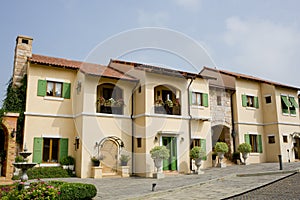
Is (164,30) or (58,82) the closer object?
(164,30)

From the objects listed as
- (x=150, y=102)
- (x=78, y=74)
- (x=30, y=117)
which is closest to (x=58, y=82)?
(x=78, y=74)

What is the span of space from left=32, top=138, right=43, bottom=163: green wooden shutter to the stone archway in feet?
3.56

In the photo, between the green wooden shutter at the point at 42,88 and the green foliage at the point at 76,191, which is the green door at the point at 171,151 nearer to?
the green wooden shutter at the point at 42,88

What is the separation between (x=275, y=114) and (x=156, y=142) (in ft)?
33.7

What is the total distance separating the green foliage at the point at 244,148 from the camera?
63.7 ft

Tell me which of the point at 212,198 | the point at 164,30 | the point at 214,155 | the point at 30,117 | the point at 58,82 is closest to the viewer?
the point at 212,198

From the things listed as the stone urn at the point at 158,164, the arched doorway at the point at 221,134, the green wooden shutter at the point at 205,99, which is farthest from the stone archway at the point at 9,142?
the arched doorway at the point at 221,134

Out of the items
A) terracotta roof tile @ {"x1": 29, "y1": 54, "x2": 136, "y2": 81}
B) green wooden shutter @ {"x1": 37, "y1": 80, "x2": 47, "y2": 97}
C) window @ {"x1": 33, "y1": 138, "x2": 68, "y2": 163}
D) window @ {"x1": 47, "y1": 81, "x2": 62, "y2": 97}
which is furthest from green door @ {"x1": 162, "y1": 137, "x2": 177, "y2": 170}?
green wooden shutter @ {"x1": 37, "y1": 80, "x2": 47, "y2": 97}

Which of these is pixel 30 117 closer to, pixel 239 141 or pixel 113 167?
pixel 113 167

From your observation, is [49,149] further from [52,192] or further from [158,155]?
[52,192]

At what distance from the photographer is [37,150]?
1510 cm

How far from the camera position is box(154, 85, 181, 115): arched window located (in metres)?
17.1

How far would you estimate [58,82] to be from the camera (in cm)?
1653

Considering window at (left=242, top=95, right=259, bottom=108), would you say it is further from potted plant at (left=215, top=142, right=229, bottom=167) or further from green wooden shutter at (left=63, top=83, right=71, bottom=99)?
green wooden shutter at (left=63, top=83, right=71, bottom=99)
